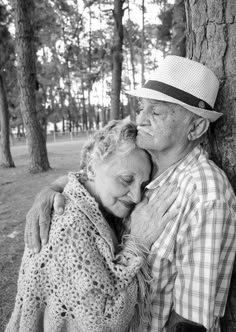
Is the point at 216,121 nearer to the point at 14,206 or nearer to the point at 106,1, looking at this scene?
the point at 14,206

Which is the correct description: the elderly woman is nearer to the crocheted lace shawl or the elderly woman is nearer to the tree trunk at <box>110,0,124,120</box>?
the crocheted lace shawl

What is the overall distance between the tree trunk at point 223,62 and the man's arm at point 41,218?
0.94 meters

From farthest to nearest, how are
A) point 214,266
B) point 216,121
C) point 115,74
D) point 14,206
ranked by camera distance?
point 115,74, point 14,206, point 216,121, point 214,266

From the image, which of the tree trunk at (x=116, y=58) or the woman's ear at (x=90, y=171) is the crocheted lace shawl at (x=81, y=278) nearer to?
the woman's ear at (x=90, y=171)

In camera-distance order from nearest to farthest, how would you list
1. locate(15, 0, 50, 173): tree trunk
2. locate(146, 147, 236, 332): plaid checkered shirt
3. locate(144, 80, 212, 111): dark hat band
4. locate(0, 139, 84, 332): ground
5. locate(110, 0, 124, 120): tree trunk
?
locate(146, 147, 236, 332): plaid checkered shirt
locate(144, 80, 212, 111): dark hat band
locate(0, 139, 84, 332): ground
locate(110, 0, 124, 120): tree trunk
locate(15, 0, 50, 173): tree trunk

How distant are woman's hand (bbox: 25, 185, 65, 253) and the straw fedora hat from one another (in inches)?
28.3

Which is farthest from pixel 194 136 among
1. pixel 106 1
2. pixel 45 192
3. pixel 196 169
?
pixel 106 1

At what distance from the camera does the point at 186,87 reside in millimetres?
1580

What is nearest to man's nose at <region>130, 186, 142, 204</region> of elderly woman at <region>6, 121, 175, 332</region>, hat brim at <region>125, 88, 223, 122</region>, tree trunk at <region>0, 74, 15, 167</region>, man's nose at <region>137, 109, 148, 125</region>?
elderly woman at <region>6, 121, 175, 332</region>

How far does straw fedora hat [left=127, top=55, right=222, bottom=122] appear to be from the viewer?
1569mm

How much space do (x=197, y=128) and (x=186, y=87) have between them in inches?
9.2

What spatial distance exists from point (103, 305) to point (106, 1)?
33.4ft

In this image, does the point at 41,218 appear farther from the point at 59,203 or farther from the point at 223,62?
the point at 223,62

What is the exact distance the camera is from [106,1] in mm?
9805
